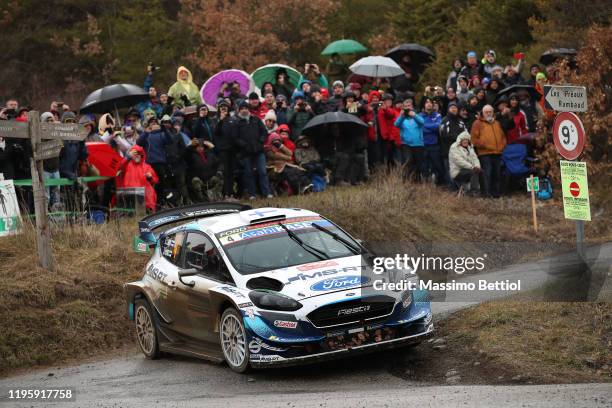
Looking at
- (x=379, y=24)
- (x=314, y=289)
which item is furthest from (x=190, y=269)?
(x=379, y=24)

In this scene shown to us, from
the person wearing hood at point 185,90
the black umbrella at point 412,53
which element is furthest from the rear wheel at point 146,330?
the black umbrella at point 412,53

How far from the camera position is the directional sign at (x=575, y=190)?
1491 centimetres

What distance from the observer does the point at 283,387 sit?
12.8 m

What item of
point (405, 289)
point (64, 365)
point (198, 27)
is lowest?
point (64, 365)

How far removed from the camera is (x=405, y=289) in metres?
13.5

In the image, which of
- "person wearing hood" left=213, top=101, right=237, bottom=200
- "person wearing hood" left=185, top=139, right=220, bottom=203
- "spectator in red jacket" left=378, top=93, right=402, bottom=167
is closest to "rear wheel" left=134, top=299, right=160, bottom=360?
"person wearing hood" left=185, top=139, right=220, bottom=203

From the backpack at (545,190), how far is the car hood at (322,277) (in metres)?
12.5

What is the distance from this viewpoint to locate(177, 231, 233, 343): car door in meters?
13.9

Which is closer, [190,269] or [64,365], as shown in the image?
[190,269]

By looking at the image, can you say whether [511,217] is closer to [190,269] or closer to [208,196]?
[208,196]

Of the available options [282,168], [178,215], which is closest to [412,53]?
[282,168]

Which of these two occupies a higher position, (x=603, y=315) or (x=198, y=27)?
(x=198, y=27)

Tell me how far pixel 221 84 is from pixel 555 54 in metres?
8.68

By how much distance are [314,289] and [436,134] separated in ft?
42.4
